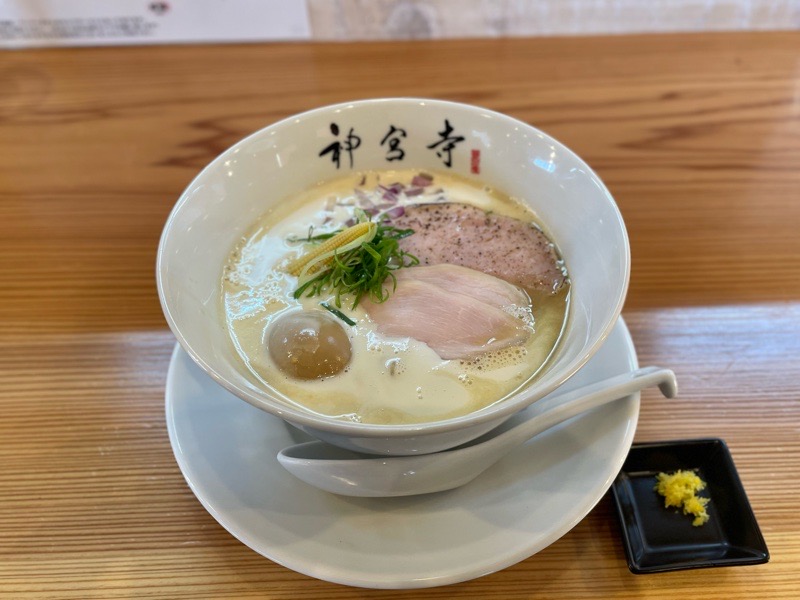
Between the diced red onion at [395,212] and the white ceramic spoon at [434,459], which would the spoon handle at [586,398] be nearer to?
the white ceramic spoon at [434,459]

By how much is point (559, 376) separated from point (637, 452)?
1.27ft

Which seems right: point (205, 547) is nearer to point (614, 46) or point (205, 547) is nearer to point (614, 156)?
point (614, 156)

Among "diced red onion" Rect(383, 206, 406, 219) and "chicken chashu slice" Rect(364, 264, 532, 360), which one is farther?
"diced red onion" Rect(383, 206, 406, 219)

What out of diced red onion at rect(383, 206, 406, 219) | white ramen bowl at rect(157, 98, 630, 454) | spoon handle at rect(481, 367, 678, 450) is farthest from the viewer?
diced red onion at rect(383, 206, 406, 219)

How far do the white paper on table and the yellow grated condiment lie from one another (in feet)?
6.61

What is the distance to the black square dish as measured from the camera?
3.20 feet

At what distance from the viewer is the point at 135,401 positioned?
1298 millimetres

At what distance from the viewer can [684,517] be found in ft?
3.42

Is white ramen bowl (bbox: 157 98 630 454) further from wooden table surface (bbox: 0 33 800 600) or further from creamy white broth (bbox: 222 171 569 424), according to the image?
wooden table surface (bbox: 0 33 800 600)

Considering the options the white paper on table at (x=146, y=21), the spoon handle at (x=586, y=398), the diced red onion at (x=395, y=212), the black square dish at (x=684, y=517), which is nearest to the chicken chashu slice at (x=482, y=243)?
the diced red onion at (x=395, y=212)

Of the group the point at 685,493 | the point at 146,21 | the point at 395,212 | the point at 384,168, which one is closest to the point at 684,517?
the point at 685,493

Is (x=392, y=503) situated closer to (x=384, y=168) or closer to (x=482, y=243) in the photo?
(x=482, y=243)

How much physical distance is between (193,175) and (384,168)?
0.68m

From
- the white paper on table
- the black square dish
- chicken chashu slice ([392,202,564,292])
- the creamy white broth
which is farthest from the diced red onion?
the white paper on table
